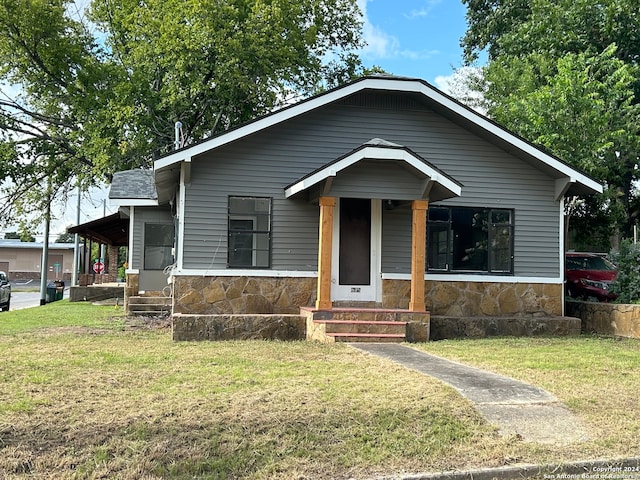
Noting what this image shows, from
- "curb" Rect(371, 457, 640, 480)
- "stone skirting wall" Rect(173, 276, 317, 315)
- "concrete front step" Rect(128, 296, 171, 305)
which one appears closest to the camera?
"curb" Rect(371, 457, 640, 480)

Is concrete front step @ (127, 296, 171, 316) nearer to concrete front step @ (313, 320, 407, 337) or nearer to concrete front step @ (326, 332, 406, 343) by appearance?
concrete front step @ (313, 320, 407, 337)

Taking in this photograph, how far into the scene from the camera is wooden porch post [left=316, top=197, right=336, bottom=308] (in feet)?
36.9

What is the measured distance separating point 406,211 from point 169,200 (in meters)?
6.49

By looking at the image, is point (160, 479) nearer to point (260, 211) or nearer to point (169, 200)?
point (260, 211)

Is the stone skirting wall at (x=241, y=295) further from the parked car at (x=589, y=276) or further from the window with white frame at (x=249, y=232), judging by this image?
the parked car at (x=589, y=276)

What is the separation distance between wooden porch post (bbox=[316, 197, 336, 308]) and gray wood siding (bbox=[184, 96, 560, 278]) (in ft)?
2.88

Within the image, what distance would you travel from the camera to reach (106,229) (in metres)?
24.3

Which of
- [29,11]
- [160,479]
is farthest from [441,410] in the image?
[29,11]

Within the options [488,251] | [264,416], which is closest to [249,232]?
[488,251]

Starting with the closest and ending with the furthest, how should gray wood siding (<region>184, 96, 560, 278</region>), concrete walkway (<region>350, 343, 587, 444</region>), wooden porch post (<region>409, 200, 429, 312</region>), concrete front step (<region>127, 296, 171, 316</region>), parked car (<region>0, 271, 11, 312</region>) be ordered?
concrete walkway (<region>350, 343, 587, 444</region>)
wooden porch post (<region>409, 200, 429, 312</region>)
gray wood siding (<region>184, 96, 560, 278</region>)
concrete front step (<region>127, 296, 171, 316</region>)
parked car (<region>0, 271, 11, 312</region>)

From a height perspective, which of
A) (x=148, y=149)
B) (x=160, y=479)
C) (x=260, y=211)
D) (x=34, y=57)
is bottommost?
(x=160, y=479)

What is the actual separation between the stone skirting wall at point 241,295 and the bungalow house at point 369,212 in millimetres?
20

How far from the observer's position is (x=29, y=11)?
21953mm

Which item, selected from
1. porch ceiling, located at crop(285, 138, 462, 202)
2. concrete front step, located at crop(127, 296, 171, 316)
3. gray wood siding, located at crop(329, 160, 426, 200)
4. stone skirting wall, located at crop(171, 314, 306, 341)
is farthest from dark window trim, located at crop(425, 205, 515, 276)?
concrete front step, located at crop(127, 296, 171, 316)
